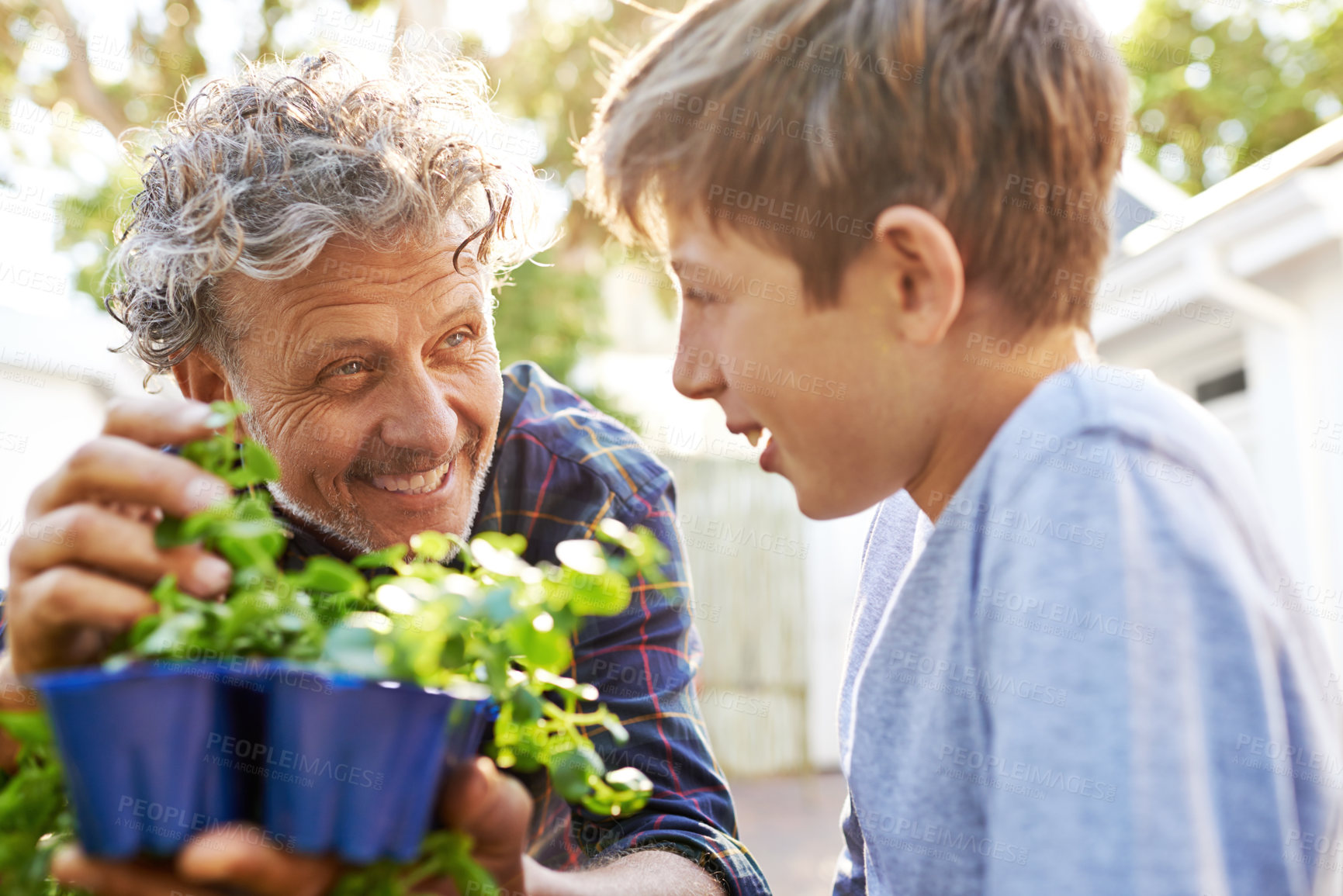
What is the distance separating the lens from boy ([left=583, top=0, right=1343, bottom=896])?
82 cm

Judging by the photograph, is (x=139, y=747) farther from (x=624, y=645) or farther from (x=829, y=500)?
(x=624, y=645)

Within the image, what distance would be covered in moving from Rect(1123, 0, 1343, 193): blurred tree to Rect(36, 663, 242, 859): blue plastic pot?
16663 millimetres

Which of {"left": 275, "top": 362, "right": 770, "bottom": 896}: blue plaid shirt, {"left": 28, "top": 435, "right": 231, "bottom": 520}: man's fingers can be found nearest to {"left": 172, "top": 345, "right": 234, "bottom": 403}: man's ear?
{"left": 275, "top": 362, "right": 770, "bottom": 896}: blue plaid shirt

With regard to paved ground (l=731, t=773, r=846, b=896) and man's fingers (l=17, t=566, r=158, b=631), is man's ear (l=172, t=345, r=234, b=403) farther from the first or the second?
paved ground (l=731, t=773, r=846, b=896)

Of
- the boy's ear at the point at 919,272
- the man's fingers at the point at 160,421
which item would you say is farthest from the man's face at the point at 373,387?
the boy's ear at the point at 919,272

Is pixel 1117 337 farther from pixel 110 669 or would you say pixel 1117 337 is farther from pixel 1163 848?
pixel 110 669

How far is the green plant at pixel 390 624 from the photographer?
708 millimetres

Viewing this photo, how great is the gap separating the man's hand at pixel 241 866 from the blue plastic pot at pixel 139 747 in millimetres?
21

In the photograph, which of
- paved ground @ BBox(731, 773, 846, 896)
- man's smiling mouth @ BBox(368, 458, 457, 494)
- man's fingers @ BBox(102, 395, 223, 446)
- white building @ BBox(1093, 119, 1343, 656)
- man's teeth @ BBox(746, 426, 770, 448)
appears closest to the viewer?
man's fingers @ BBox(102, 395, 223, 446)

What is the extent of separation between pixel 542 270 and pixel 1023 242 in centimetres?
737

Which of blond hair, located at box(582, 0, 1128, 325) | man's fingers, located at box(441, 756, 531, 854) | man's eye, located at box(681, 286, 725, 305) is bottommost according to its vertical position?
A: man's fingers, located at box(441, 756, 531, 854)

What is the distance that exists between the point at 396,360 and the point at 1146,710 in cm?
131

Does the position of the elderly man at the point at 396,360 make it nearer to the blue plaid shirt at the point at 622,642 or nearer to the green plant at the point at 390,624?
the blue plaid shirt at the point at 622,642

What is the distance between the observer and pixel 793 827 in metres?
6.94
